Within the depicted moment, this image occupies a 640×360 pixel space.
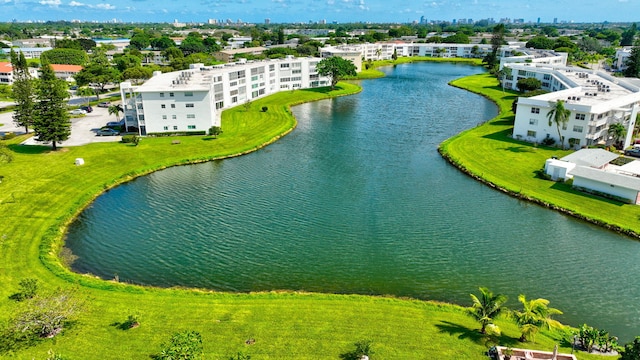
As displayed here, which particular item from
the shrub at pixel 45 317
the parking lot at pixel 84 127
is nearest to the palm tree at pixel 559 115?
the shrub at pixel 45 317

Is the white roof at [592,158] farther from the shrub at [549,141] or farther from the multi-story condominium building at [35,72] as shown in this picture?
the multi-story condominium building at [35,72]

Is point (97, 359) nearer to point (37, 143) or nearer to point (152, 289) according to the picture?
point (152, 289)

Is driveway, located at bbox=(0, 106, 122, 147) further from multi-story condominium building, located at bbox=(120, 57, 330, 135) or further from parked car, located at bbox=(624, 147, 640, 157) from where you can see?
parked car, located at bbox=(624, 147, 640, 157)

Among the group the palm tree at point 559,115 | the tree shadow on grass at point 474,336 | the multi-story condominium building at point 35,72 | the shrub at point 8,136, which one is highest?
the multi-story condominium building at point 35,72

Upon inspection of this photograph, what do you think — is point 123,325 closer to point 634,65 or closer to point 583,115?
point 583,115

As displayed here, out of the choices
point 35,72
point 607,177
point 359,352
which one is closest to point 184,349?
point 359,352
